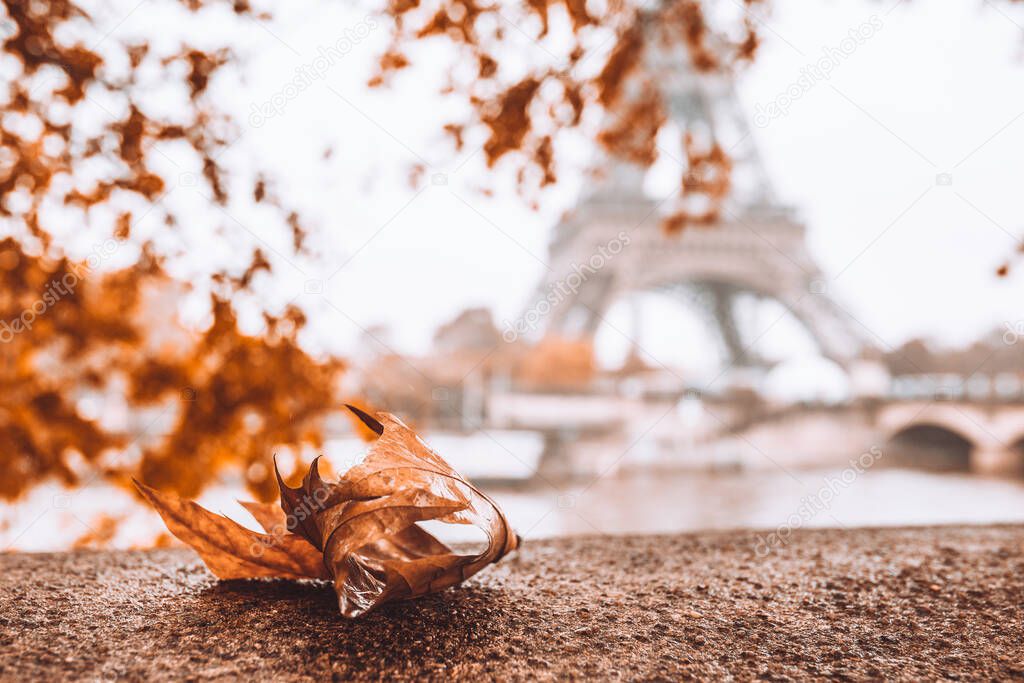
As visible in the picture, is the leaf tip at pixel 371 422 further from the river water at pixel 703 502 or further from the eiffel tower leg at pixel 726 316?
the eiffel tower leg at pixel 726 316

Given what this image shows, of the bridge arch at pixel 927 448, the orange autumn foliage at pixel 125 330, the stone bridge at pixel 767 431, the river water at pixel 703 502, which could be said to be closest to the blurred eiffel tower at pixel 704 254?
the stone bridge at pixel 767 431

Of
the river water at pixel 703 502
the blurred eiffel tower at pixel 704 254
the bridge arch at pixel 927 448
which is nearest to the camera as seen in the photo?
the river water at pixel 703 502

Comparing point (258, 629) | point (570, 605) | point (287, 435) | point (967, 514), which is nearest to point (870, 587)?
point (570, 605)

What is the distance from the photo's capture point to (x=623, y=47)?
3072mm

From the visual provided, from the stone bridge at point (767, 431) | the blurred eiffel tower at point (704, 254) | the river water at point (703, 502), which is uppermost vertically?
the blurred eiffel tower at point (704, 254)

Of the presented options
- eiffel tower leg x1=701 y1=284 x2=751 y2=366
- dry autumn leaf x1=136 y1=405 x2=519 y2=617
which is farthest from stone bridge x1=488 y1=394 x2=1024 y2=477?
dry autumn leaf x1=136 y1=405 x2=519 y2=617

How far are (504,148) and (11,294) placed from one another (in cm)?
177

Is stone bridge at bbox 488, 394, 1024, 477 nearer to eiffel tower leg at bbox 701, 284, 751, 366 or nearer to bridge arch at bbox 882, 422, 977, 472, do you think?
bridge arch at bbox 882, 422, 977, 472

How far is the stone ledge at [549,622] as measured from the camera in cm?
80

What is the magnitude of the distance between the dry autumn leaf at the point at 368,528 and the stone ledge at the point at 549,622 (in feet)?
0.14

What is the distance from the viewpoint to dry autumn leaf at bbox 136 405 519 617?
0.87 m

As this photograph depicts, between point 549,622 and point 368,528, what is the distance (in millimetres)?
271

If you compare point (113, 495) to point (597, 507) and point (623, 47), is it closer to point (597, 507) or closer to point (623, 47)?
point (597, 507)

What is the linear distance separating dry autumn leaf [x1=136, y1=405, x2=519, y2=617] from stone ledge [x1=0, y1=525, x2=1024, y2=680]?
43 millimetres
